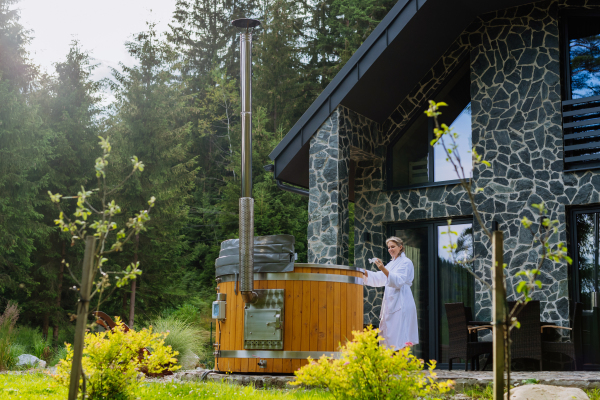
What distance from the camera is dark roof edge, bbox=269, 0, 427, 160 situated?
8461 millimetres

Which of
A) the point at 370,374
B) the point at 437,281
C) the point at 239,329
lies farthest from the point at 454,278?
the point at 370,374

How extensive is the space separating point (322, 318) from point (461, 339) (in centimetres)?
214

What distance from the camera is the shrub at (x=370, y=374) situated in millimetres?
3553

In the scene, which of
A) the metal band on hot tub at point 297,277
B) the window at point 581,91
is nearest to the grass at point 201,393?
the metal band on hot tub at point 297,277

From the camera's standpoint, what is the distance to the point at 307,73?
23.1m

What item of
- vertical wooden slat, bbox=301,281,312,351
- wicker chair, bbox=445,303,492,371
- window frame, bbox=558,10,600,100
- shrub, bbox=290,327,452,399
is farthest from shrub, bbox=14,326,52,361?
window frame, bbox=558,10,600,100

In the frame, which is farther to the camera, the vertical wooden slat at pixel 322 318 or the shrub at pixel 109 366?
the vertical wooden slat at pixel 322 318

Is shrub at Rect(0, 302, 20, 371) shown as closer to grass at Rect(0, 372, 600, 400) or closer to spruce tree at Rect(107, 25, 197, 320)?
grass at Rect(0, 372, 600, 400)

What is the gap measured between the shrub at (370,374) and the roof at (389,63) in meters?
5.98

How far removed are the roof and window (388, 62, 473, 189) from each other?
52 centimetres

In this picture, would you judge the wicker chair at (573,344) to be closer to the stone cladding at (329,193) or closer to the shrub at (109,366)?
the stone cladding at (329,193)

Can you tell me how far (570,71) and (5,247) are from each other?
13691 mm

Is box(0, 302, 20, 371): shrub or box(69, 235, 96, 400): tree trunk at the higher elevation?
box(69, 235, 96, 400): tree trunk

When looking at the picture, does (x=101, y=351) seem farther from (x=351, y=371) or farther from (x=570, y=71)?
(x=570, y=71)
